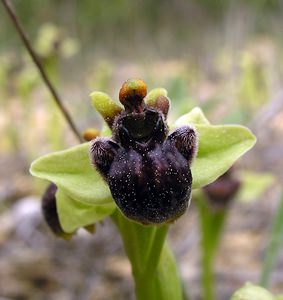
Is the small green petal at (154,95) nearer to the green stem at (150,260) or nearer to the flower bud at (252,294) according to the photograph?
the green stem at (150,260)

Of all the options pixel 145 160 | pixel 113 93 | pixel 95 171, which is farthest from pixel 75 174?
pixel 113 93

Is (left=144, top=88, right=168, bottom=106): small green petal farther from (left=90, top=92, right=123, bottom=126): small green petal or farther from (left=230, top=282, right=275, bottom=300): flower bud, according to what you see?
(left=230, top=282, right=275, bottom=300): flower bud

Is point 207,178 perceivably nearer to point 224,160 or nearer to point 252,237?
point 224,160

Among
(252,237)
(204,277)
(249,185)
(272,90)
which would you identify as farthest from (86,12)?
(204,277)

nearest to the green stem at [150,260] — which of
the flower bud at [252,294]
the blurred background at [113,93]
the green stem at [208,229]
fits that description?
the flower bud at [252,294]

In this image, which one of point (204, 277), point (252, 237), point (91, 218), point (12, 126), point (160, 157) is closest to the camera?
point (160, 157)

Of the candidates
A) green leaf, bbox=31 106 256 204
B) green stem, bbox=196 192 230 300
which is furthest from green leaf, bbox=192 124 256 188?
Answer: green stem, bbox=196 192 230 300

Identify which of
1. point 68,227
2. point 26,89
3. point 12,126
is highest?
point 68,227
